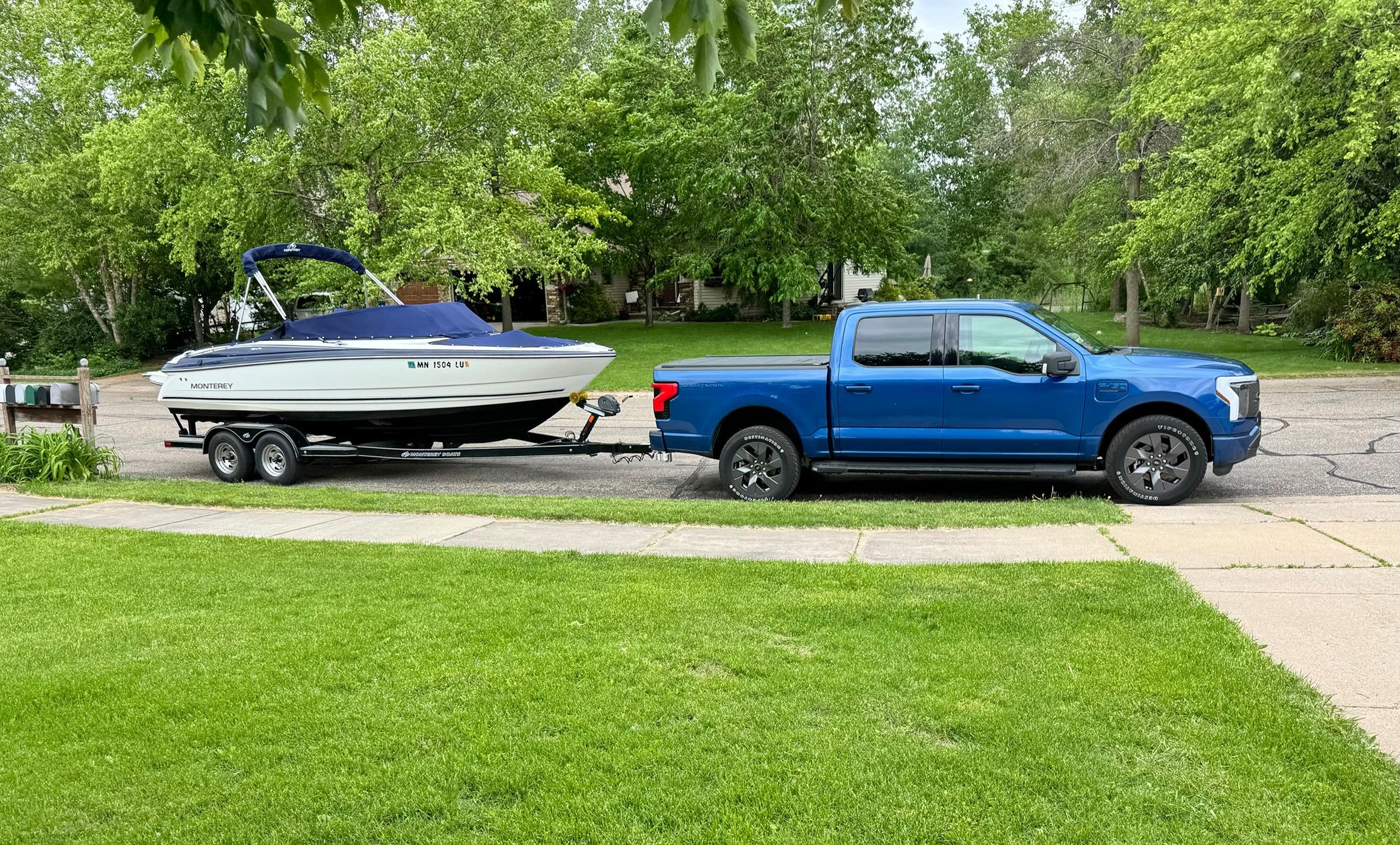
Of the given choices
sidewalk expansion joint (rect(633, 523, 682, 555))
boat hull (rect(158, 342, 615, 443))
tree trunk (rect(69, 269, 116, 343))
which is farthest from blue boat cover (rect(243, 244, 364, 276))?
tree trunk (rect(69, 269, 116, 343))

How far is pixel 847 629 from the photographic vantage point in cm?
521

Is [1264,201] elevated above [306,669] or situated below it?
above

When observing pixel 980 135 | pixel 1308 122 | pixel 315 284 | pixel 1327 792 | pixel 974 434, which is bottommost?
pixel 1327 792

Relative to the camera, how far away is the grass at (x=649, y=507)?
8.22m

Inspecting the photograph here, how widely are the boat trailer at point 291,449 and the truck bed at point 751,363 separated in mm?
1375

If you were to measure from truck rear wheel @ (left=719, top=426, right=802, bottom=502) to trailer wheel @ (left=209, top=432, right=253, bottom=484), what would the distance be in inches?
243

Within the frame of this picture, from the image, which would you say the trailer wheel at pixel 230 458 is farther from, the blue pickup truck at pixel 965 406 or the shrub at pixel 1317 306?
the shrub at pixel 1317 306

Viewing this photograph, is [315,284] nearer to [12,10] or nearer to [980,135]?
[12,10]

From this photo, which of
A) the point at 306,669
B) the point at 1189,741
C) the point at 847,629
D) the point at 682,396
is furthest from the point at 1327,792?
the point at 682,396

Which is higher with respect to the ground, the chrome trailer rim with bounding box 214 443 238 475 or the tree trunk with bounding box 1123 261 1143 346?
the tree trunk with bounding box 1123 261 1143 346

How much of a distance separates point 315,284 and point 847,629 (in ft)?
66.6

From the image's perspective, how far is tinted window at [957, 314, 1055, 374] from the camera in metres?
9.29

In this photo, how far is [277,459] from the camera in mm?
12195

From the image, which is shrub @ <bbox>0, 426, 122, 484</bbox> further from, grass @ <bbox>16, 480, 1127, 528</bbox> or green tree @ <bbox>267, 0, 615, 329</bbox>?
green tree @ <bbox>267, 0, 615, 329</bbox>
